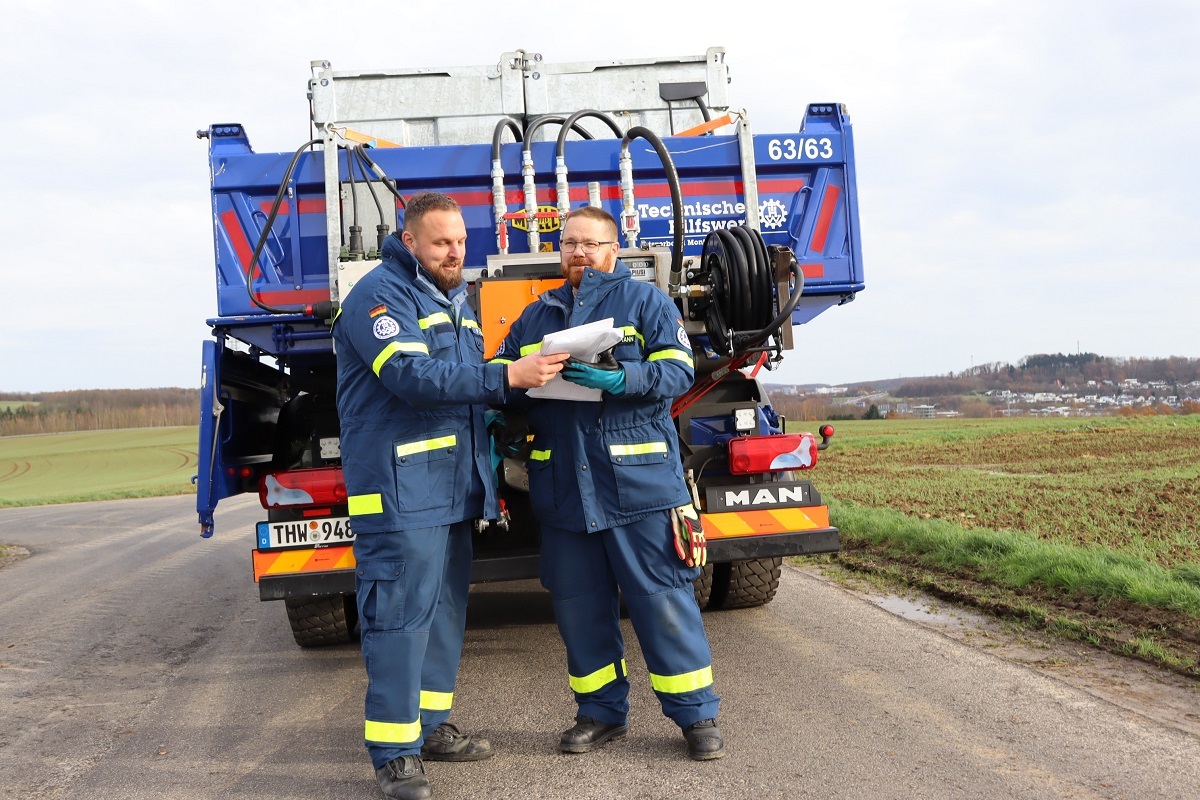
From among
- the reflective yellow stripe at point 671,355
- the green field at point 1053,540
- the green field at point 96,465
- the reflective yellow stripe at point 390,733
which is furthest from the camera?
the green field at point 96,465

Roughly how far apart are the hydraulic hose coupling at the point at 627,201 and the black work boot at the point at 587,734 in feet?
8.84

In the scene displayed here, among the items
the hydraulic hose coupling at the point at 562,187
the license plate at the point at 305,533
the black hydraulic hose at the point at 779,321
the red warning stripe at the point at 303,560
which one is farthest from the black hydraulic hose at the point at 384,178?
the black hydraulic hose at the point at 779,321

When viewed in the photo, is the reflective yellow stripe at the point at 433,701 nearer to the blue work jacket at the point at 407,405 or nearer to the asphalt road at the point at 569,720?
the asphalt road at the point at 569,720

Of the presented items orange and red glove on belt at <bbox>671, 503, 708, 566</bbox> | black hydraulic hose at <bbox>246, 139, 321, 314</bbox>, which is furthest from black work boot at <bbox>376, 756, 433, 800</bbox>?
black hydraulic hose at <bbox>246, 139, 321, 314</bbox>

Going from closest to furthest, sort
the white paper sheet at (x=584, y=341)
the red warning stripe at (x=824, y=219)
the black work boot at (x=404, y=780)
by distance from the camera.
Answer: the black work boot at (x=404, y=780) < the white paper sheet at (x=584, y=341) < the red warning stripe at (x=824, y=219)

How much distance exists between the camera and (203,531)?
209 inches

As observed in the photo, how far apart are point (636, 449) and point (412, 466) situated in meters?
0.85

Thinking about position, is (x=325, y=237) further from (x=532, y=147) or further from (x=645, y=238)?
(x=645, y=238)

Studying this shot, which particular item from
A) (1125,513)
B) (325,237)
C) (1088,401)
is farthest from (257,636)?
(1088,401)

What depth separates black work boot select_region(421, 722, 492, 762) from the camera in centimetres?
370

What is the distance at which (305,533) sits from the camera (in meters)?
4.98

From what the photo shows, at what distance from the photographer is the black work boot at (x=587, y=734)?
372 centimetres

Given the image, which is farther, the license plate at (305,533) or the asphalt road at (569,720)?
the license plate at (305,533)

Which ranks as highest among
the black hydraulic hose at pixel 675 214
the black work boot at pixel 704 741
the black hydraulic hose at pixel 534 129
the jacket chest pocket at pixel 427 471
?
the black hydraulic hose at pixel 534 129
